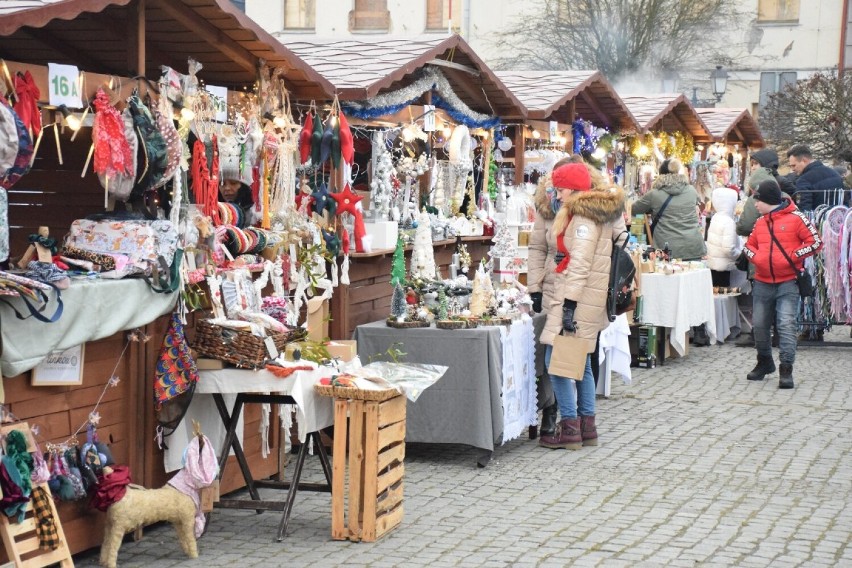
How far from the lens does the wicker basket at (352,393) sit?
598 centimetres

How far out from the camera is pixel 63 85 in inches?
218

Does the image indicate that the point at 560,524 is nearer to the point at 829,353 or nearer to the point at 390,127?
the point at 390,127

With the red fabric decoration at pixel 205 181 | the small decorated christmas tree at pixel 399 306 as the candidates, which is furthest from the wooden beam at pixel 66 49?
the small decorated christmas tree at pixel 399 306

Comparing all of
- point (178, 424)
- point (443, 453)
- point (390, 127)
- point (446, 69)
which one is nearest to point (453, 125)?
point (446, 69)

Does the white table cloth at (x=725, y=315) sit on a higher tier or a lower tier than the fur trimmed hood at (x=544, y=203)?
lower

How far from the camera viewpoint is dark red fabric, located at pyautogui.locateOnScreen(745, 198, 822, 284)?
1056cm

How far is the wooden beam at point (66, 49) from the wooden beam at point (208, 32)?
777 mm

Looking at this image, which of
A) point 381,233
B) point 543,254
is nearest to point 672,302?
point 543,254

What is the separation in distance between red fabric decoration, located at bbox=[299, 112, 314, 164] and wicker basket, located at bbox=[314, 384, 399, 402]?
2.11m

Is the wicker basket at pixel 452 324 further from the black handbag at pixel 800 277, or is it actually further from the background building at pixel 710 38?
the background building at pixel 710 38

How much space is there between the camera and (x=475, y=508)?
267 inches

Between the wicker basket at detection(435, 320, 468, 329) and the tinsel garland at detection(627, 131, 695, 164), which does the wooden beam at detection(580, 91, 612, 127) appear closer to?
the tinsel garland at detection(627, 131, 695, 164)

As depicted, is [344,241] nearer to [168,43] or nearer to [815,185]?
[168,43]

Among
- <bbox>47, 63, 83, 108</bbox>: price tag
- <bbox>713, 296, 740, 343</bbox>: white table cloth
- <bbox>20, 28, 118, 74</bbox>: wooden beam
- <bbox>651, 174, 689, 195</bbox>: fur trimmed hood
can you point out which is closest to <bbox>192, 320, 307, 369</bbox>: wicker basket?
<bbox>47, 63, 83, 108</bbox>: price tag
